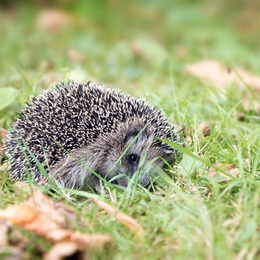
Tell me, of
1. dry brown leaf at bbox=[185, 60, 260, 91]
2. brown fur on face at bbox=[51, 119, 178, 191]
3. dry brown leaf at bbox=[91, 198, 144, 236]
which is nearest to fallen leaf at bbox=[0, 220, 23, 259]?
dry brown leaf at bbox=[91, 198, 144, 236]

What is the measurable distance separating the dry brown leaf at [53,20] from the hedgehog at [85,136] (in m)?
9.62

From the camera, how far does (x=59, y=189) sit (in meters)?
4.60

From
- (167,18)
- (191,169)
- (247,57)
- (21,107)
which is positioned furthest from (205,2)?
(191,169)

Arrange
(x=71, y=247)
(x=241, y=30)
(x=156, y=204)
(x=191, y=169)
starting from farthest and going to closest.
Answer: (x=241, y=30), (x=191, y=169), (x=156, y=204), (x=71, y=247)

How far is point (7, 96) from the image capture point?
5.36 metres

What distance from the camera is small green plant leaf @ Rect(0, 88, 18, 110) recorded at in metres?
5.31

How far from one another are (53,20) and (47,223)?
12399mm

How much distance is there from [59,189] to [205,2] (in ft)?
47.5

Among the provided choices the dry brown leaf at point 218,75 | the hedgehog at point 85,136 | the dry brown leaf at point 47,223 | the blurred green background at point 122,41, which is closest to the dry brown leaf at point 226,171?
the hedgehog at point 85,136

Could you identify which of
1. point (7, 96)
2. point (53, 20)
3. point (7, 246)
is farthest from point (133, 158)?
point (53, 20)

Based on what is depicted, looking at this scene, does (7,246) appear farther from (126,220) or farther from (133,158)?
(133,158)

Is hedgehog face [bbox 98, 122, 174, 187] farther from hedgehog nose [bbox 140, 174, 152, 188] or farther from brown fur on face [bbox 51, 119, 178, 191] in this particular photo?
hedgehog nose [bbox 140, 174, 152, 188]

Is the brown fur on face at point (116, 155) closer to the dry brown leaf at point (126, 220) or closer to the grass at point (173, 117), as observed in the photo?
the grass at point (173, 117)

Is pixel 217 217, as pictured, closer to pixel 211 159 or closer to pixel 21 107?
pixel 211 159
